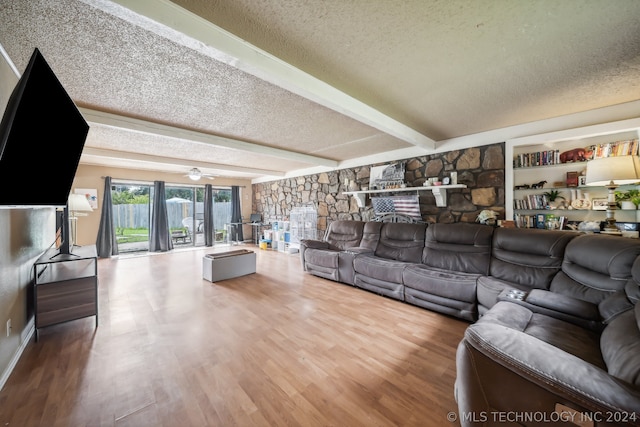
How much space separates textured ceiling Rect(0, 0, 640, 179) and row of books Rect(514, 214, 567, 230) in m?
1.24

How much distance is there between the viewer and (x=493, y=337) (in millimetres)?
1166

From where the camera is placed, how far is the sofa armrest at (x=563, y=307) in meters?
1.63

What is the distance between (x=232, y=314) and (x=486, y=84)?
3552 millimetres

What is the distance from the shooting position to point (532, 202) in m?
3.12

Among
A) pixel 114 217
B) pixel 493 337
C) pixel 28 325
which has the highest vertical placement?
pixel 114 217

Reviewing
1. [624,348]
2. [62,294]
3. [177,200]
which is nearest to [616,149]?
Answer: [624,348]

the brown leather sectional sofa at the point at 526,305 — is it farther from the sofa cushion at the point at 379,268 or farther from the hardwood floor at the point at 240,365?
the hardwood floor at the point at 240,365

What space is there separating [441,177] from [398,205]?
85 cm

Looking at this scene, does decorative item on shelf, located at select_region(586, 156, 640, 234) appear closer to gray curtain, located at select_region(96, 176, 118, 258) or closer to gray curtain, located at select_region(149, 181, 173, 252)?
gray curtain, located at select_region(149, 181, 173, 252)

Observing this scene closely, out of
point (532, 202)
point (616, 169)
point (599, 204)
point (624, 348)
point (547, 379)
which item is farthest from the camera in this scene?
point (532, 202)

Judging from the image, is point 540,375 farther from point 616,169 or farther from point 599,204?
point 599,204

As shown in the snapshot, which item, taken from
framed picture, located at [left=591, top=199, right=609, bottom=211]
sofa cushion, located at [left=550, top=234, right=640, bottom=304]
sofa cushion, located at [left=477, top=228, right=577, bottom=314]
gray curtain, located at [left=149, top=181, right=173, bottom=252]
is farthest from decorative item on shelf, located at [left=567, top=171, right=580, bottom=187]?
gray curtain, located at [left=149, top=181, right=173, bottom=252]

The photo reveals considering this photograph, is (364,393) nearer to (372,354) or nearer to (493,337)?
(372,354)

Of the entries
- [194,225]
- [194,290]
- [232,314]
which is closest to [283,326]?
[232,314]
